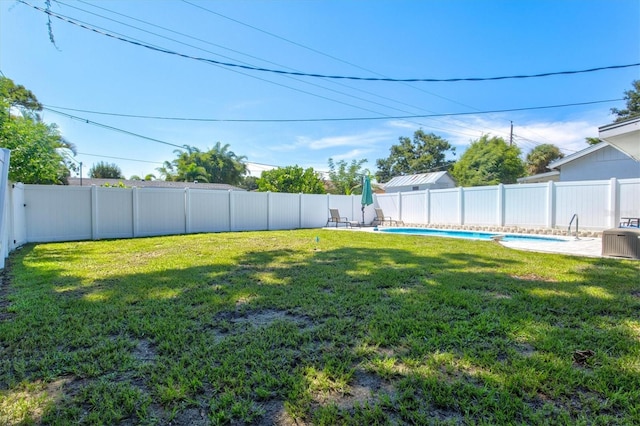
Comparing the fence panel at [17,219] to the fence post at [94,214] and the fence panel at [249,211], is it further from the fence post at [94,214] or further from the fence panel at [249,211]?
the fence panel at [249,211]

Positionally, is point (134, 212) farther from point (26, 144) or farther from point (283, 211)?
point (283, 211)

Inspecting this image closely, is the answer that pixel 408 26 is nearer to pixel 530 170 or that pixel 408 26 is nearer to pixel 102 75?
pixel 102 75

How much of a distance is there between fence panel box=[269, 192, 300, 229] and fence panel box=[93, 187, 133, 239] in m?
5.55

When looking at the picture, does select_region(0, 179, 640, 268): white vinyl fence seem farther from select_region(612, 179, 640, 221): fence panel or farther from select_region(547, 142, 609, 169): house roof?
select_region(547, 142, 609, 169): house roof

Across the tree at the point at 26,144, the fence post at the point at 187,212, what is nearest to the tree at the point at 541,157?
the fence post at the point at 187,212

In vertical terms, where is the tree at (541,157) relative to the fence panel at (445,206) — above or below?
above

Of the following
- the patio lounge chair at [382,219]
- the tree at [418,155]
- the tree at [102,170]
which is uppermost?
the tree at [418,155]

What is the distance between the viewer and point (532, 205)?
1164cm

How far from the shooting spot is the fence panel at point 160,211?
36.0 ft

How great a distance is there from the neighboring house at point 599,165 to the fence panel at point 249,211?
585 inches

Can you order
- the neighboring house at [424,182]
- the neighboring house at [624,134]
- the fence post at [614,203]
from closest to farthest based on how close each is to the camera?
the neighboring house at [624,134], the fence post at [614,203], the neighboring house at [424,182]

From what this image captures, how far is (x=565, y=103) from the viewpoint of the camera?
51.4 feet

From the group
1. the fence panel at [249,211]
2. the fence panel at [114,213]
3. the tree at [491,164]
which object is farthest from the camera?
the tree at [491,164]

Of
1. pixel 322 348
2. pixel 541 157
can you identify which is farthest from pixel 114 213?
pixel 541 157
